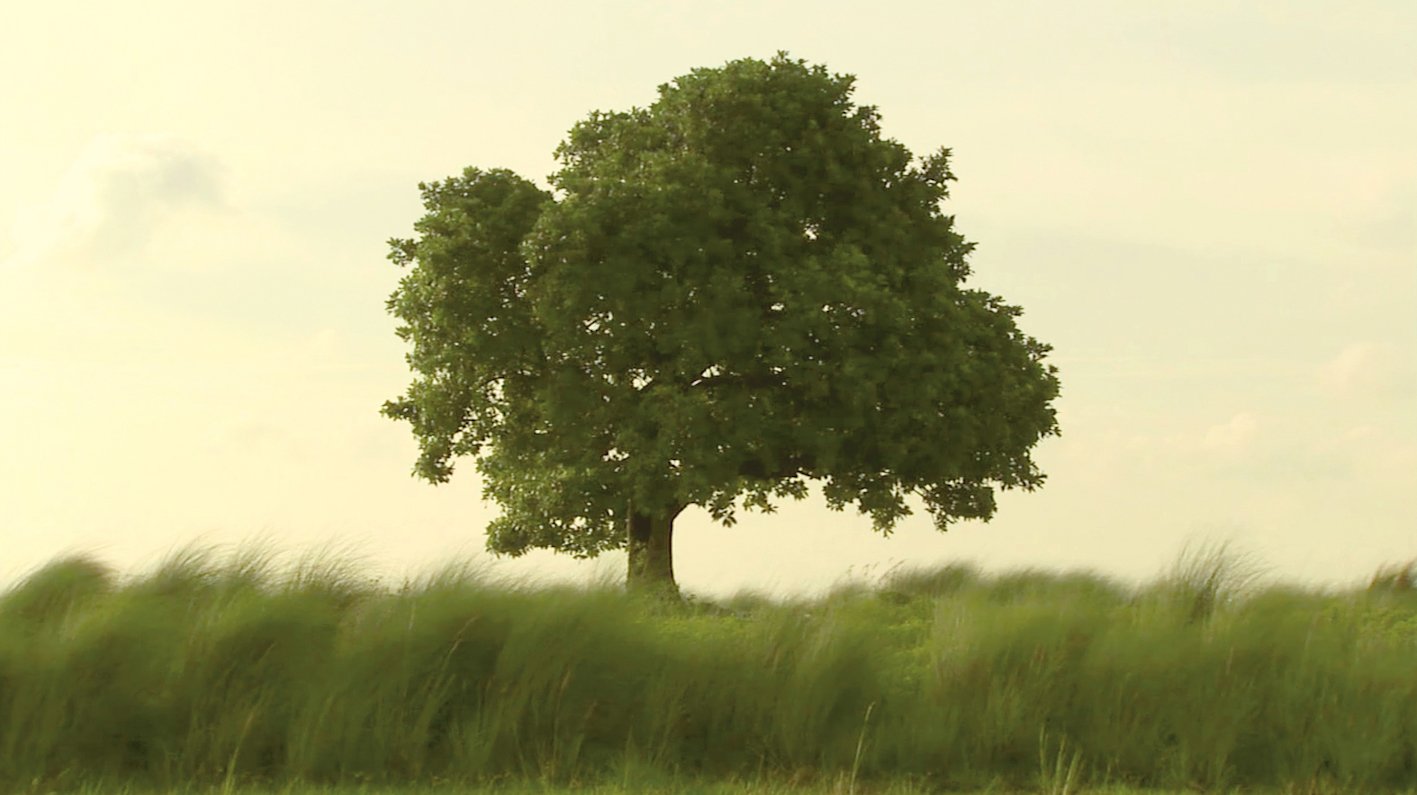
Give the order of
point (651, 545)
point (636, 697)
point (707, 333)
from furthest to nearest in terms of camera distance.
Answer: point (651, 545)
point (707, 333)
point (636, 697)

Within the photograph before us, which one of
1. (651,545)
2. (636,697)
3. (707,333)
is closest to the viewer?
(636,697)

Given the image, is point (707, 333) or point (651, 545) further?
point (651, 545)

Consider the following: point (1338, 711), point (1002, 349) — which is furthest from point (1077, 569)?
point (1338, 711)

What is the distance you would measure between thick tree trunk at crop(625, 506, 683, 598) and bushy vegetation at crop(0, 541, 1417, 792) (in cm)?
1239

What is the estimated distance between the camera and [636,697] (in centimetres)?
1305

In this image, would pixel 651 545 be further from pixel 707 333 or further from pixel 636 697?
pixel 636 697

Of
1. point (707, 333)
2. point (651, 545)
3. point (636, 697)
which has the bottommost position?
point (636, 697)

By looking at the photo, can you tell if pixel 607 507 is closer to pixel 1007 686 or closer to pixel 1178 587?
pixel 1178 587

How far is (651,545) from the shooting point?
88.0 feet

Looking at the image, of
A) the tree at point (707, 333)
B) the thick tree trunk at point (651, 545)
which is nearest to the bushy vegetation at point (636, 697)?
the tree at point (707, 333)

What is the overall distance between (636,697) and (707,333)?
1193cm

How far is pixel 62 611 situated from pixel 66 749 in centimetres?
323

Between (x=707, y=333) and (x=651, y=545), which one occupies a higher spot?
(x=707, y=333)

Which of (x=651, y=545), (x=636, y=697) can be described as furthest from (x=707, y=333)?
(x=636, y=697)
